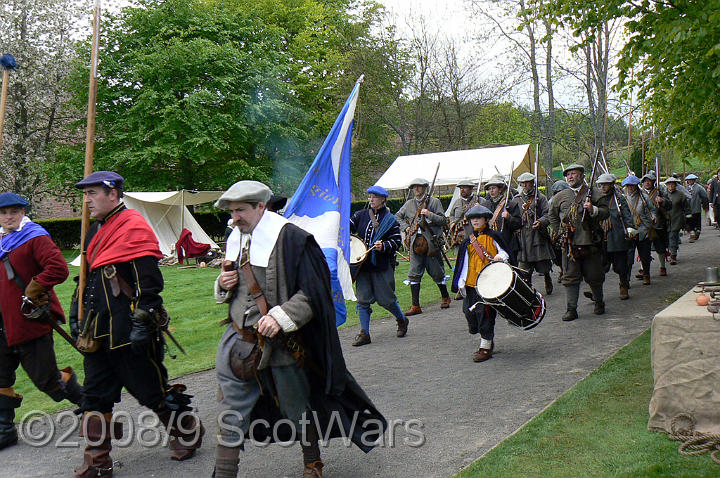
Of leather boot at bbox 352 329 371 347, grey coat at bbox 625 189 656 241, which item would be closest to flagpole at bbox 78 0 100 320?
leather boot at bbox 352 329 371 347

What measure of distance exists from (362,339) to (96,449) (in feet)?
14.7

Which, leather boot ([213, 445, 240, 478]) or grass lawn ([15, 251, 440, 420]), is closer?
leather boot ([213, 445, 240, 478])

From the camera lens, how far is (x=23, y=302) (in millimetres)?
5133

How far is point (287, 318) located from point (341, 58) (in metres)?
29.7

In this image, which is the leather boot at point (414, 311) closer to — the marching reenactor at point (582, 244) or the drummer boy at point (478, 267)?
the marching reenactor at point (582, 244)

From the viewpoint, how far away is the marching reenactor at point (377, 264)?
8508 millimetres

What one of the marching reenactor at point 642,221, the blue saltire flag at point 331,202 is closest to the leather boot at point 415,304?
the marching reenactor at point 642,221

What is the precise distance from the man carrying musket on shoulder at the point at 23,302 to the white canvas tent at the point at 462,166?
14194 millimetres

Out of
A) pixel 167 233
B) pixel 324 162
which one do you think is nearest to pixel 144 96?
pixel 167 233

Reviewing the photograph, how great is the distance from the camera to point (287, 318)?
3707 millimetres

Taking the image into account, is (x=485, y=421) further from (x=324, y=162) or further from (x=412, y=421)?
(x=324, y=162)

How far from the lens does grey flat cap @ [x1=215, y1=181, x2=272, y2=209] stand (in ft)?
12.8

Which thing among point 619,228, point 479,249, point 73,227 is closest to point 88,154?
point 479,249

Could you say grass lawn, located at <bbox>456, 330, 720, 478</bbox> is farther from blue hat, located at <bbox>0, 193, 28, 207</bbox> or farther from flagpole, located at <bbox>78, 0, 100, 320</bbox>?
blue hat, located at <bbox>0, 193, 28, 207</bbox>
